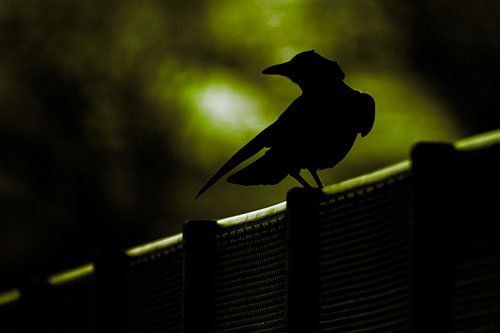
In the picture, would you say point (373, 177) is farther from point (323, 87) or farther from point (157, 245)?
point (157, 245)

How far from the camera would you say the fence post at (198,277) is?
104 inches

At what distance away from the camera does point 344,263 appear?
2037mm

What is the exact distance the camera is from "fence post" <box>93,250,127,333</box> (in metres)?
3.19

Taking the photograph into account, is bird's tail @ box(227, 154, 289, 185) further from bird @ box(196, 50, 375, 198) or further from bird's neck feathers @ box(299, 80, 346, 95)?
bird's neck feathers @ box(299, 80, 346, 95)

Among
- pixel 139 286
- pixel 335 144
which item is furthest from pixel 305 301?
pixel 139 286

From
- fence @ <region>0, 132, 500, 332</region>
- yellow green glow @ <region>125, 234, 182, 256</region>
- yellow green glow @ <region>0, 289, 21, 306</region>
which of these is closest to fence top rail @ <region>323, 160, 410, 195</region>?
fence @ <region>0, 132, 500, 332</region>

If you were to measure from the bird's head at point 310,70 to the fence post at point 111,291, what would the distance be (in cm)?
107

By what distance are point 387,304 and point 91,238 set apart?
751 centimetres

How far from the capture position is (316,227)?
2176 millimetres

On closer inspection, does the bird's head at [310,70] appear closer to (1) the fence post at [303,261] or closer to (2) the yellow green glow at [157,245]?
(1) the fence post at [303,261]

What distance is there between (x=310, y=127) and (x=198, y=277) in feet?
2.12

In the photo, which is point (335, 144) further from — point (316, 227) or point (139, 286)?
point (139, 286)

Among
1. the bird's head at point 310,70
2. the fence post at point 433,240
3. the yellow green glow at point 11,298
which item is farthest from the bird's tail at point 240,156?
the yellow green glow at point 11,298

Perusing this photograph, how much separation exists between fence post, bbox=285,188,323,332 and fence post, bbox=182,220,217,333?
489 millimetres
